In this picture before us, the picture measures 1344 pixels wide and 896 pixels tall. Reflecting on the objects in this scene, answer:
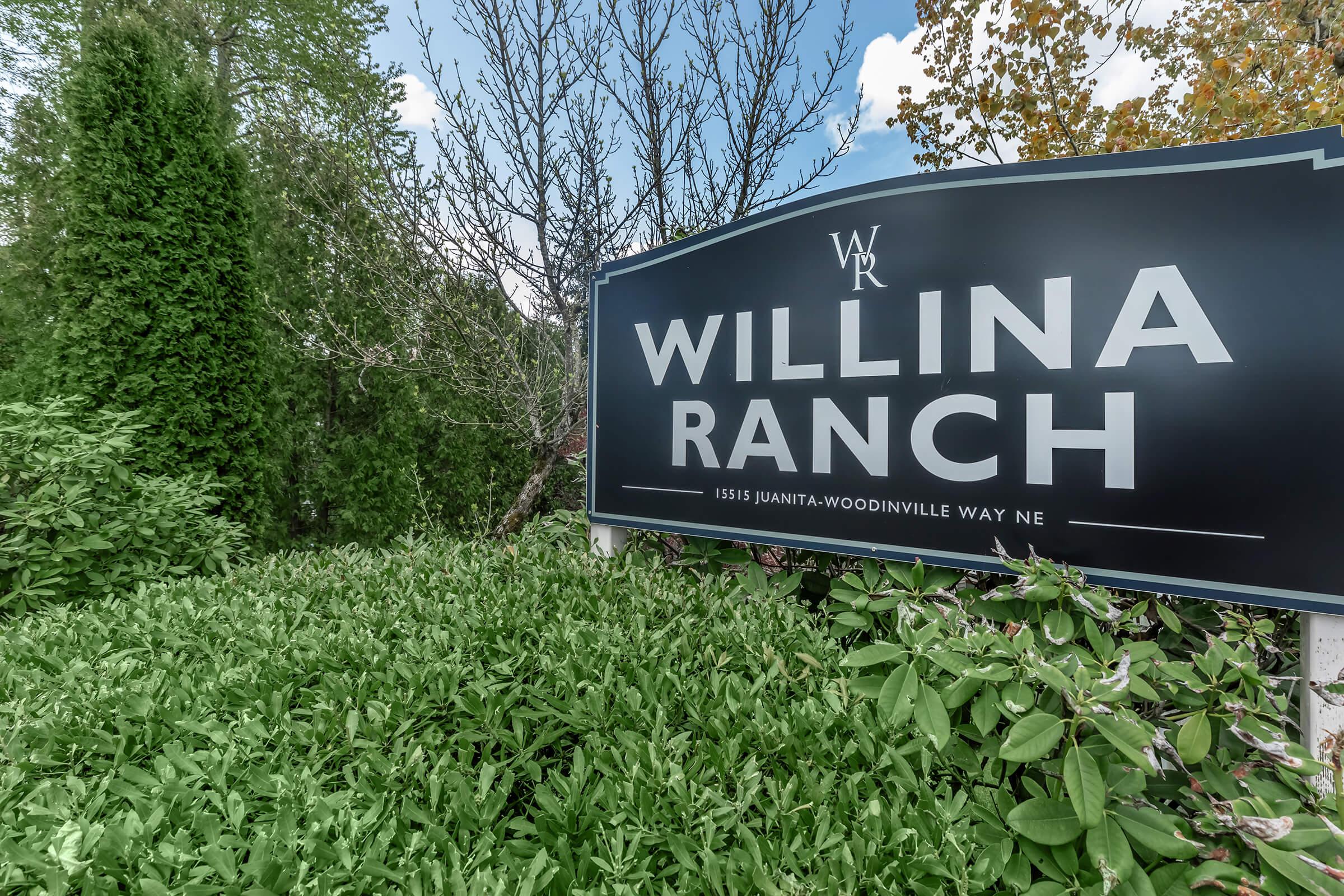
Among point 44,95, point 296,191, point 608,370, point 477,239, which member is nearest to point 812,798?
point 608,370

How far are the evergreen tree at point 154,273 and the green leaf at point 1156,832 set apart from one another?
5.30 m

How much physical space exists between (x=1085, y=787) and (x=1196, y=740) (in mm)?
340

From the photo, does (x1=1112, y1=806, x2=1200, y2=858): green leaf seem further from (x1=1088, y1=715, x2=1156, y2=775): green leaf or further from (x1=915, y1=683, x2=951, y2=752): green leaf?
(x1=915, y1=683, x2=951, y2=752): green leaf

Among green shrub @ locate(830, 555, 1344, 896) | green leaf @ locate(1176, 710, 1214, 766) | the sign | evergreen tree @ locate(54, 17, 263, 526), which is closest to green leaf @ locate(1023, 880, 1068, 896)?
green shrub @ locate(830, 555, 1344, 896)

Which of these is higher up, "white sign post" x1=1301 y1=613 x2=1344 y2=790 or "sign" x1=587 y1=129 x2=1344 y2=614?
"sign" x1=587 y1=129 x2=1344 y2=614

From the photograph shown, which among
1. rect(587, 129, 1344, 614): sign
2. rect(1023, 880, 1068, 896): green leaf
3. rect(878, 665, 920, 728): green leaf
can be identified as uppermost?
rect(587, 129, 1344, 614): sign

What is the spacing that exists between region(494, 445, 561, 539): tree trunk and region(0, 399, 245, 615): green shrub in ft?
7.58

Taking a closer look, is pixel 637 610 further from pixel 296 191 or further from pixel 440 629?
pixel 296 191

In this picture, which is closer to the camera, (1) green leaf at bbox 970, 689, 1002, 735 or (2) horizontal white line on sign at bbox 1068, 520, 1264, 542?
(1) green leaf at bbox 970, 689, 1002, 735

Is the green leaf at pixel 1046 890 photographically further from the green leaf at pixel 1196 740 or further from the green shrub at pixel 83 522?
the green shrub at pixel 83 522

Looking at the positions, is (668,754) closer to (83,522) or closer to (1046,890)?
(1046,890)

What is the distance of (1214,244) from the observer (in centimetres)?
167

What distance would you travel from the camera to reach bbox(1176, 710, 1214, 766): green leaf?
118cm

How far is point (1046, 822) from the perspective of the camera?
3.62 ft
